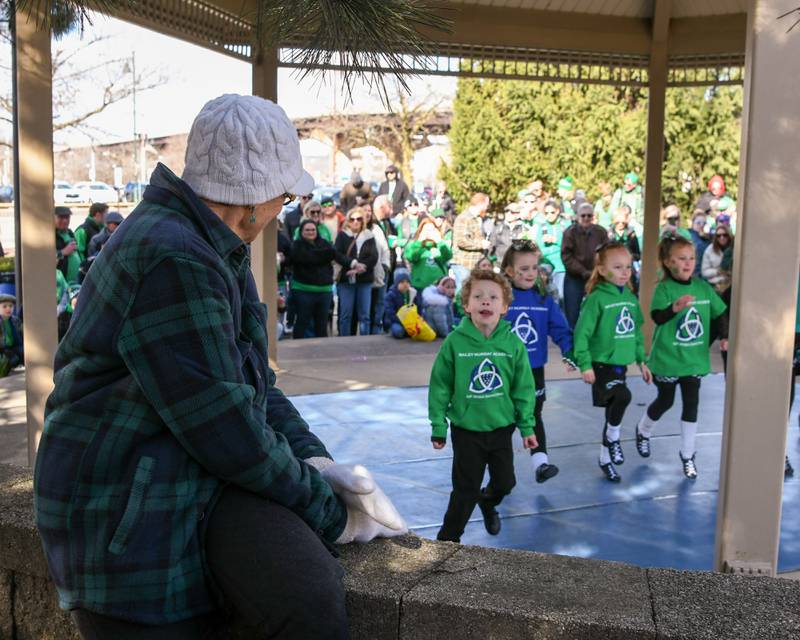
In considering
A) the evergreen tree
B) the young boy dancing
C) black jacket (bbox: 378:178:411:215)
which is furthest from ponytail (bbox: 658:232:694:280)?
the evergreen tree

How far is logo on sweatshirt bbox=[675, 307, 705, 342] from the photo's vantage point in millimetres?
6742

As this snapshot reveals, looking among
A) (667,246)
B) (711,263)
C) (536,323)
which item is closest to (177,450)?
(536,323)

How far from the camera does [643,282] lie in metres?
10.7

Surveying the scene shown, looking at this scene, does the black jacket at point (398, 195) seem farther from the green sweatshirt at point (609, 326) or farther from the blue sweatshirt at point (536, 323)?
the blue sweatshirt at point (536, 323)

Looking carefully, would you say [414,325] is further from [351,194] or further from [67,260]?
[351,194]

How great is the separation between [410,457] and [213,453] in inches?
194

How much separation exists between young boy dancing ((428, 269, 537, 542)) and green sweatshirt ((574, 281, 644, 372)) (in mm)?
1563

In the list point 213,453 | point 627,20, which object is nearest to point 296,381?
point 627,20

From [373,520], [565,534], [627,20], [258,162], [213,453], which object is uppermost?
[627,20]

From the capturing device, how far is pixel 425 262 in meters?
12.6

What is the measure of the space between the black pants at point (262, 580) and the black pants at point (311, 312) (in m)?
10.0

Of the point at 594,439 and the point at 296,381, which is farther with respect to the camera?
the point at 296,381

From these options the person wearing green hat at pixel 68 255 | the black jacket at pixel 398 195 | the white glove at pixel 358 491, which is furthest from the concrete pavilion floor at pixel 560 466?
the black jacket at pixel 398 195

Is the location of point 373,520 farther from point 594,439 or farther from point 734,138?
point 734,138
